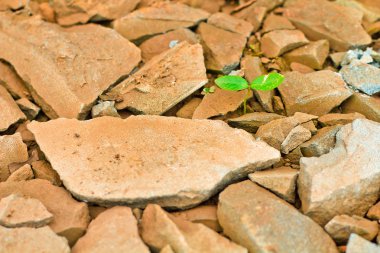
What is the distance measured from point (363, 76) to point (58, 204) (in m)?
1.58

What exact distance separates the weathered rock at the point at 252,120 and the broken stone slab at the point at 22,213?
36.8 inches

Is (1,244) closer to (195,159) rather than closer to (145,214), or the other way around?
(145,214)

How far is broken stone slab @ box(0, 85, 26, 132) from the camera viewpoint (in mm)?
2197

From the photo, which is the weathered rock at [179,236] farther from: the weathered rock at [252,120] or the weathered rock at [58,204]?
the weathered rock at [252,120]

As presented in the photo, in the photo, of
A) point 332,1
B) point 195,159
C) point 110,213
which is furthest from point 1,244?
point 332,1

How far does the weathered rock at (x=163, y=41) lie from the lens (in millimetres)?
2682

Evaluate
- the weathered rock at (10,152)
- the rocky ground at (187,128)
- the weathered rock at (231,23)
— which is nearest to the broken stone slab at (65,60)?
the rocky ground at (187,128)

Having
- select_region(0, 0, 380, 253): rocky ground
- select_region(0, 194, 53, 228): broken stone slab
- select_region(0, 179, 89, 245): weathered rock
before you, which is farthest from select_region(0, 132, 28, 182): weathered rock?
select_region(0, 194, 53, 228): broken stone slab

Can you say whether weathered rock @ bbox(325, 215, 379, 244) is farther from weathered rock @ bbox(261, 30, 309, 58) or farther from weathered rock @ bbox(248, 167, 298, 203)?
weathered rock @ bbox(261, 30, 309, 58)

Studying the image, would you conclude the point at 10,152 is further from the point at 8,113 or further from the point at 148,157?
the point at 148,157

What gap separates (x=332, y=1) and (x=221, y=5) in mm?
681

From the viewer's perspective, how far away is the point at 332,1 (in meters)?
2.93

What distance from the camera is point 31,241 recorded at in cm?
166

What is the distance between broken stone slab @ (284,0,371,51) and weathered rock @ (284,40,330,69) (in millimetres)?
92
